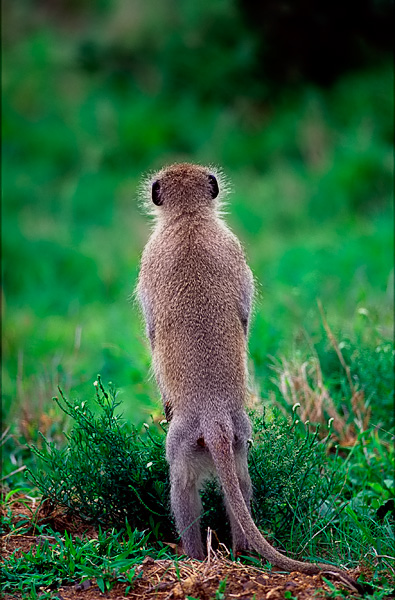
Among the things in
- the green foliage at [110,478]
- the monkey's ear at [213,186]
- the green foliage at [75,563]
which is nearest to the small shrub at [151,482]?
the green foliage at [110,478]

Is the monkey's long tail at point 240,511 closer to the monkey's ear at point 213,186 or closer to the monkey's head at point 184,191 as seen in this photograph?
the monkey's head at point 184,191

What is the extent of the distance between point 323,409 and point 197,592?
6.87 ft

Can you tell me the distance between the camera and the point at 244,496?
3.74 m

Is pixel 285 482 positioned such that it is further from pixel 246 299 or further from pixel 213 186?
pixel 213 186

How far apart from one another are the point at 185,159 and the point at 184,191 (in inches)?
401

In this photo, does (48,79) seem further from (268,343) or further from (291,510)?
(291,510)

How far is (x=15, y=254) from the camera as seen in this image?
1116 centimetres

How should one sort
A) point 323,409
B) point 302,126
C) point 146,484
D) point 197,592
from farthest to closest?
point 302,126 → point 323,409 → point 146,484 → point 197,592

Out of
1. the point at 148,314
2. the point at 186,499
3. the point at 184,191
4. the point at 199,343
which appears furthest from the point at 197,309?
the point at 186,499


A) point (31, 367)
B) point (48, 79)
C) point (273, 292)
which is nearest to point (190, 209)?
point (31, 367)

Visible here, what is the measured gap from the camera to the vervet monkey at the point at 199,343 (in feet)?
12.0

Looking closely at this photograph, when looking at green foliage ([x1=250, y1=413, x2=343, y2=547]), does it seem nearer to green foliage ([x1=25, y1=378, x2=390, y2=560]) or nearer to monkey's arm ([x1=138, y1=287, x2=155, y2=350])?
green foliage ([x1=25, y1=378, x2=390, y2=560])

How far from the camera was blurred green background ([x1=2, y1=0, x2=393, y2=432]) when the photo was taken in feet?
24.7

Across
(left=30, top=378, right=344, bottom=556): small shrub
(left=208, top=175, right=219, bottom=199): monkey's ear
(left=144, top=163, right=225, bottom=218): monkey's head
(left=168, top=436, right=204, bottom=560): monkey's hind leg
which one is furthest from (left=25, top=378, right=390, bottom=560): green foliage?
(left=208, top=175, right=219, bottom=199): monkey's ear
